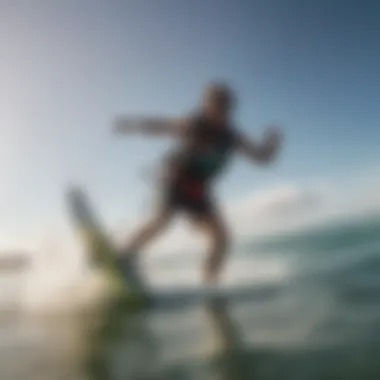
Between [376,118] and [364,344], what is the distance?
1.61 feet

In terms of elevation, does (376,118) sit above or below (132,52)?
below

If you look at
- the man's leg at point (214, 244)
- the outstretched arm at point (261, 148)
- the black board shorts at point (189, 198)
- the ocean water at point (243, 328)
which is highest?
the outstretched arm at point (261, 148)

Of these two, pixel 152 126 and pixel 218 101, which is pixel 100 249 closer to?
pixel 152 126

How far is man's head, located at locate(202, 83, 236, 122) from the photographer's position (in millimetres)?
1510

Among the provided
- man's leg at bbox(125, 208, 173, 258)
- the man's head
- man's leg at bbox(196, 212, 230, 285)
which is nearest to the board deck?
man's leg at bbox(125, 208, 173, 258)

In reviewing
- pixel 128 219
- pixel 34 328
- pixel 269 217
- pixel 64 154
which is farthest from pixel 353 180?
pixel 34 328

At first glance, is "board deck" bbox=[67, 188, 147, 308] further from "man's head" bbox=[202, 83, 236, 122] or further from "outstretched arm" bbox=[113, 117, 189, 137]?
"man's head" bbox=[202, 83, 236, 122]

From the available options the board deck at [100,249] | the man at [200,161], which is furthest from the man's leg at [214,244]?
the board deck at [100,249]

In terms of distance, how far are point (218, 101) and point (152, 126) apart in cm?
15

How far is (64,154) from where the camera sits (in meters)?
1.53

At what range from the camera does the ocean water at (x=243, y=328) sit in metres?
1.44

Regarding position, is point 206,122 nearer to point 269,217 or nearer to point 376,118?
point 269,217

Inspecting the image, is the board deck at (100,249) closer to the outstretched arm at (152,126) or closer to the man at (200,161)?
the man at (200,161)

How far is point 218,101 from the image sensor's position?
1.52 meters
